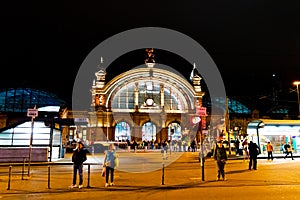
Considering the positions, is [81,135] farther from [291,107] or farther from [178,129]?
[291,107]

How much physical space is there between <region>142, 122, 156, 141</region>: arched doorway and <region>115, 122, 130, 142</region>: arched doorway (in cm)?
278

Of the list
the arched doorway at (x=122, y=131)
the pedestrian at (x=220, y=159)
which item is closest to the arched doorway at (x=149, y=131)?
the arched doorway at (x=122, y=131)

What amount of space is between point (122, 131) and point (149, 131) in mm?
4691

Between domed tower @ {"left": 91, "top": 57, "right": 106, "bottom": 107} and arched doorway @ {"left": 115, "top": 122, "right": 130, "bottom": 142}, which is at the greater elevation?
domed tower @ {"left": 91, "top": 57, "right": 106, "bottom": 107}

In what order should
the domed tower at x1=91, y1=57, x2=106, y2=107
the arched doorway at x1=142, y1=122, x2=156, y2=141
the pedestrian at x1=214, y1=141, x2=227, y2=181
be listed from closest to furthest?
the pedestrian at x1=214, y1=141, x2=227, y2=181, the arched doorway at x1=142, y1=122, x2=156, y2=141, the domed tower at x1=91, y1=57, x2=106, y2=107

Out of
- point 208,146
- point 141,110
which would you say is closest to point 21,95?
point 141,110

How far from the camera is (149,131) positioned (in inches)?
1966

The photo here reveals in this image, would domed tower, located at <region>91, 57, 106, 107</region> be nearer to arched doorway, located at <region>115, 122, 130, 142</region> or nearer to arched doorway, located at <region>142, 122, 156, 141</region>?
arched doorway, located at <region>115, 122, 130, 142</region>

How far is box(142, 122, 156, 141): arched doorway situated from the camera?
49.7 metres

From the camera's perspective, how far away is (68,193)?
9953 millimetres

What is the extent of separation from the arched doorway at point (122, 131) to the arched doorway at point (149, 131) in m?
2.78

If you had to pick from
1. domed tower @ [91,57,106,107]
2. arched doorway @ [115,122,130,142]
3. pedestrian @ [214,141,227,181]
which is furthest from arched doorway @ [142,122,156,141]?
pedestrian @ [214,141,227,181]

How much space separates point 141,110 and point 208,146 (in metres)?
22.9

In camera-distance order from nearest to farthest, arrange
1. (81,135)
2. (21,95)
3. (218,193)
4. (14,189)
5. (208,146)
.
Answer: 1. (218,193)
2. (14,189)
3. (208,146)
4. (81,135)
5. (21,95)
